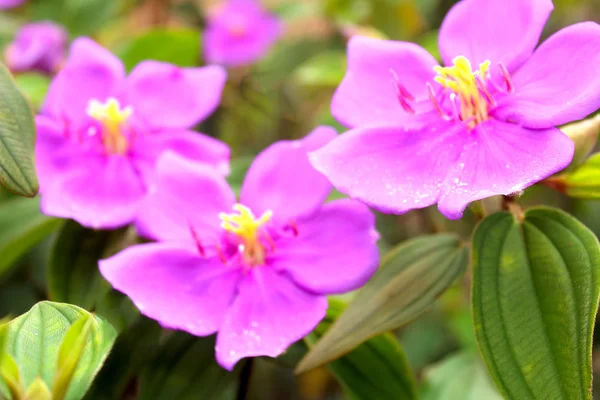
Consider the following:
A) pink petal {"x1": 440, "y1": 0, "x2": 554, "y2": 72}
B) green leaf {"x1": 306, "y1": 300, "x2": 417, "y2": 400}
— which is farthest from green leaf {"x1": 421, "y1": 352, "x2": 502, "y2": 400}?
pink petal {"x1": 440, "y1": 0, "x2": 554, "y2": 72}

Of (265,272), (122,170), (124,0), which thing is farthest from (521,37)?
(124,0)

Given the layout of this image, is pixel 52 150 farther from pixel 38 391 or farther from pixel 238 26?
pixel 238 26

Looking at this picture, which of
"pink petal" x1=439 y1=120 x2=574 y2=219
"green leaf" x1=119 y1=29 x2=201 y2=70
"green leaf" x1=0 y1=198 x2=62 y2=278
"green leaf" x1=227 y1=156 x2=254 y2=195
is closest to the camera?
"pink petal" x1=439 y1=120 x2=574 y2=219

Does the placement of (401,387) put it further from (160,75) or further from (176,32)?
(176,32)

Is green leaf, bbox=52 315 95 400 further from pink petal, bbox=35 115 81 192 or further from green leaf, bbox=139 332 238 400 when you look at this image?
pink petal, bbox=35 115 81 192

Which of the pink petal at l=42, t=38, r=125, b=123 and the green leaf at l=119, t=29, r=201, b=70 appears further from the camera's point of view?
the green leaf at l=119, t=29, r=201, b=70

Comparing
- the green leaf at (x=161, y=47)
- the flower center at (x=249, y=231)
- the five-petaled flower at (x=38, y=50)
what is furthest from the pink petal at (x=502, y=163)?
the five-petaled flower at (x=38, y=50)
